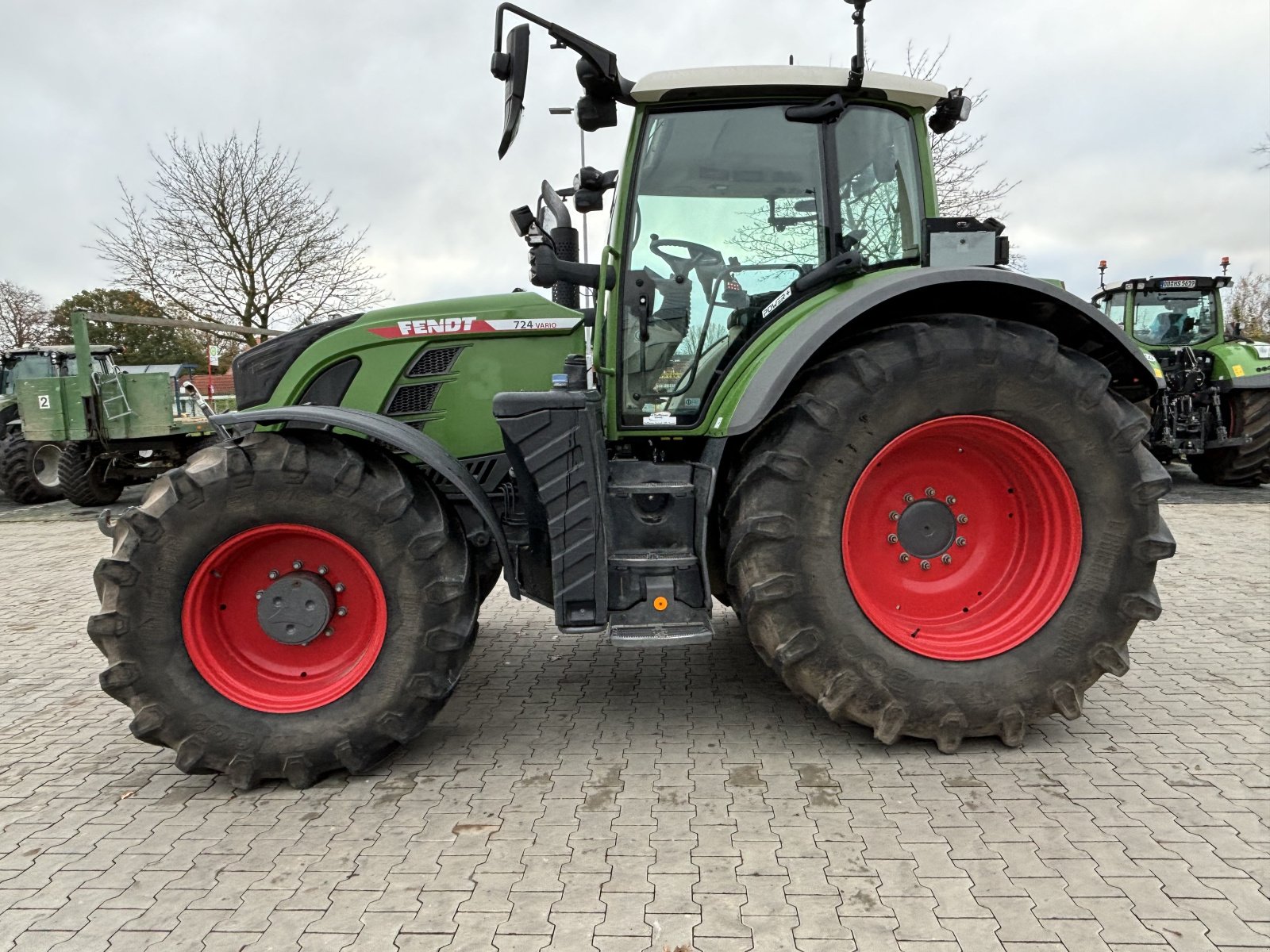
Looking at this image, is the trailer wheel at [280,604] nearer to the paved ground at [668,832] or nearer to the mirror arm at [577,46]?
the paved ground at [668,832]

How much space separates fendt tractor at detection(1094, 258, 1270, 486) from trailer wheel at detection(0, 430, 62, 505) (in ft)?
47.0

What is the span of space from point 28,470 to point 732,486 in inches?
485

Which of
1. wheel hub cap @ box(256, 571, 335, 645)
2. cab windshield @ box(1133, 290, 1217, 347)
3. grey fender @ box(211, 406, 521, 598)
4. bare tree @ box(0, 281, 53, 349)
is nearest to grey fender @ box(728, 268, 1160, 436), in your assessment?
grey fender @ box(211, 406, 521, 598)

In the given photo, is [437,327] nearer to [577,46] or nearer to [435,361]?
[435,361]

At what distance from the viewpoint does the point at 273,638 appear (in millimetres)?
3047

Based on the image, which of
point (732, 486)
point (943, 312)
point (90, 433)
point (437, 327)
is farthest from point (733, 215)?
point (90, 433)

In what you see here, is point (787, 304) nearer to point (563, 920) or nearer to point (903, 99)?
point (903, 99)

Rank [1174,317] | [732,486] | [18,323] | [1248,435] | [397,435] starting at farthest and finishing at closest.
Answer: [18,323]
[1174,317]
[1248,435]
[732,486]
[397,435]

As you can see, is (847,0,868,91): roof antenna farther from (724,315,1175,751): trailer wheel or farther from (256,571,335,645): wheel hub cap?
(256,571,335,645): wheel hub cap

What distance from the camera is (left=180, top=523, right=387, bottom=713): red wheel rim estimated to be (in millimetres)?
2959

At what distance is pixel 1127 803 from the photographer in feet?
8.84

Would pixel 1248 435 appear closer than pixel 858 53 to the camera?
No

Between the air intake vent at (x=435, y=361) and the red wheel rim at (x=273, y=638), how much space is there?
90cm

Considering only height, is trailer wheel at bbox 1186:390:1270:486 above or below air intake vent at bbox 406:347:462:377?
below
